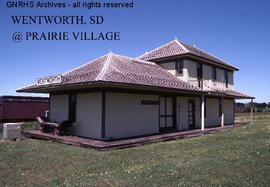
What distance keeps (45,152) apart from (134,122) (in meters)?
5.85

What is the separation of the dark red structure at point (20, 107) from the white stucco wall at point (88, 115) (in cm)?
1420

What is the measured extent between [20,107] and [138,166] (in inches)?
923

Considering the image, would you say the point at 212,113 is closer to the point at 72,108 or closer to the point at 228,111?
the point at 228,111

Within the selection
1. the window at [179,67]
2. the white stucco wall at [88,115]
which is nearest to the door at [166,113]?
the window at [179,67]

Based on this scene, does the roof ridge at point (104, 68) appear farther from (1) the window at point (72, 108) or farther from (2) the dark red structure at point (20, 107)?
(2) the dark red structure at point (20, 107)

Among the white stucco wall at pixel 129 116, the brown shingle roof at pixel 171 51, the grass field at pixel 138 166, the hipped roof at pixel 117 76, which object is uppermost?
the brown shingle roof at pixel 171 51

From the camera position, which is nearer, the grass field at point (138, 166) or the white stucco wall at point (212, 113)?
the grass field at point (138, 166)

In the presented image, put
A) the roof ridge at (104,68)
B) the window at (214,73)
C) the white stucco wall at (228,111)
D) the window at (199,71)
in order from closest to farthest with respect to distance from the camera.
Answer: the roof ridge at (104,68), the window at (199,71), the window at (214,73), the white stucco wall at (228,111)

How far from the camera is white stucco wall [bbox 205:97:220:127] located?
26.1 meters

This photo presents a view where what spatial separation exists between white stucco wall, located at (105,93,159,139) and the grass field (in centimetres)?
293

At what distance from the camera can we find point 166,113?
68.1ft

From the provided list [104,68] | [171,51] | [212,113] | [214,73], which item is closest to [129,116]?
[104,68]

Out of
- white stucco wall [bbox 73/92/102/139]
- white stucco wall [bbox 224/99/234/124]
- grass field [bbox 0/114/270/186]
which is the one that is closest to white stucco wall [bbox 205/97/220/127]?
white stucco wall [bbox 224/99/234/124]

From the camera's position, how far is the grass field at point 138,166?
7996 millimetres
